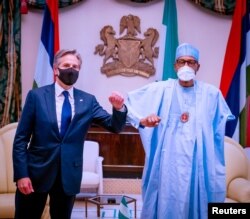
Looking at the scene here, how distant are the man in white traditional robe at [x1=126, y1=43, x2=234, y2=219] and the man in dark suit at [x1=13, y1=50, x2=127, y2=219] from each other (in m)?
0.59

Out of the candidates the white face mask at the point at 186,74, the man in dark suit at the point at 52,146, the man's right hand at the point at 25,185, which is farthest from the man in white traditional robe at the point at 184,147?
the man's right hand at the point at 25,185

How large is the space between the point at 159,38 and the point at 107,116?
2.76 metres

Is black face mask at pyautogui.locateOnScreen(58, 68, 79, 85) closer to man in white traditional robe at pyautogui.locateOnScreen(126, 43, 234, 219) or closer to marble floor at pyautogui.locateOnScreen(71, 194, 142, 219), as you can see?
man in white traditional robe at pyautogui.locateOnScreen(126, 43, 234, 219)

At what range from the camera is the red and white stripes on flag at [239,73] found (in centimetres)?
422

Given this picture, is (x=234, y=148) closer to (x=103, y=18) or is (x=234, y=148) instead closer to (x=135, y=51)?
Result: (x=135, y=51)

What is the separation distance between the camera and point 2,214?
2729 mm

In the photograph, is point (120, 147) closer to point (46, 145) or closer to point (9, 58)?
point (9, 58)

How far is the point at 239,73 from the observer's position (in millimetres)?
4262

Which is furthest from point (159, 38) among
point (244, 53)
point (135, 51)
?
point (244, 53)

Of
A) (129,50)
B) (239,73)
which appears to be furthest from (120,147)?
(239,73)

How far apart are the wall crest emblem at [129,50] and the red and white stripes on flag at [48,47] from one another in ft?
1.76

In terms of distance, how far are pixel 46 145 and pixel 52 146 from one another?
0.10 feet

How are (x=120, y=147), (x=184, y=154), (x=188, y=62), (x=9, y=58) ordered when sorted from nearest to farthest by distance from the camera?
(x=184, y=154), (x=188, y=62), (x=9, y=58), (x=120, y=147)

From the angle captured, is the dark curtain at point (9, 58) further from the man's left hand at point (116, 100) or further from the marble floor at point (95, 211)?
the man's left hand at point (116, 100)
